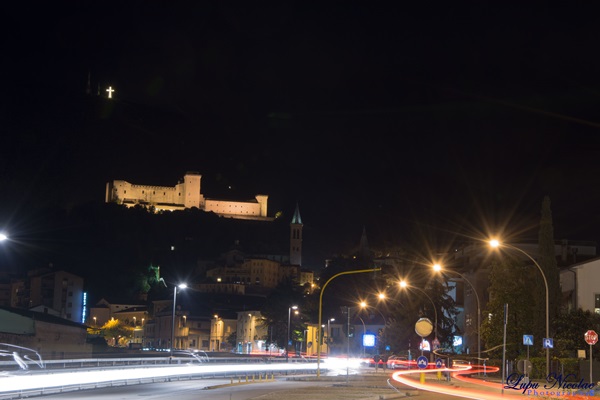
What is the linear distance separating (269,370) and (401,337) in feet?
70.1

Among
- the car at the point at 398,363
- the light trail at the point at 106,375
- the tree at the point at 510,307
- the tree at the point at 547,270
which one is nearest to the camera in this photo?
A: the light trail at the point at 106,375

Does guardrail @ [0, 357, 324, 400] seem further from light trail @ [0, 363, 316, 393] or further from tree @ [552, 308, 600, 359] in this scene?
tree @ [552, 308, 600, 359]

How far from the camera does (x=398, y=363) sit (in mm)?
67188

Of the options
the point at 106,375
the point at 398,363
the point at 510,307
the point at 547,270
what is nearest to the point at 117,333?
the point at 398,363

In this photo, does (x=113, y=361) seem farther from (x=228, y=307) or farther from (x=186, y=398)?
(x=228, y=307)

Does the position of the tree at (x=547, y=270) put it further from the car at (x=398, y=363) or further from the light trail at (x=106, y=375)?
the car at (x=398, y=363)

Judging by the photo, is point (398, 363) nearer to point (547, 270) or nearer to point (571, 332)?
point (571, 332)

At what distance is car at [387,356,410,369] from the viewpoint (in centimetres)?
6512

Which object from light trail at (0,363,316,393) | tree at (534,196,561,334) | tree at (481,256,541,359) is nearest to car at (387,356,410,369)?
light trail at (0,363,316,393)

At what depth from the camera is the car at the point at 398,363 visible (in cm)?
6512

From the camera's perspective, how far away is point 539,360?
4662 centimetres

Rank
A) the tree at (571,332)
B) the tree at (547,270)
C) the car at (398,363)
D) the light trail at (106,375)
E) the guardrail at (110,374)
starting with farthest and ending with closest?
the car at (398,363) < the tree at (571,332) < the tree at (547,270) < the guardrail at (110,374) < the light trail at (106,375)

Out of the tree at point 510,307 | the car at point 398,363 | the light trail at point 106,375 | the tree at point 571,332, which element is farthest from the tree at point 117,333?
the tree at point 571,332

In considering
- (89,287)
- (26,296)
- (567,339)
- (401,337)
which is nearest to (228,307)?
(26,296)
